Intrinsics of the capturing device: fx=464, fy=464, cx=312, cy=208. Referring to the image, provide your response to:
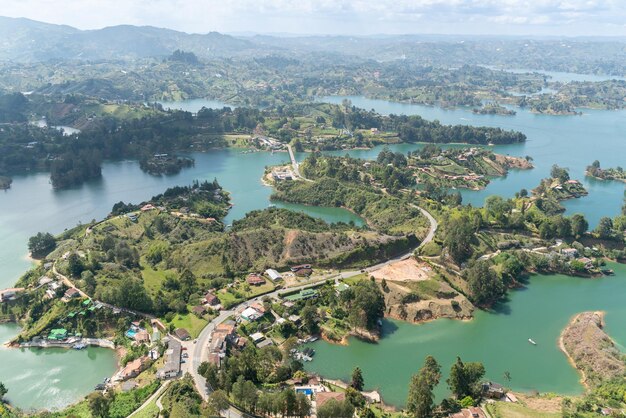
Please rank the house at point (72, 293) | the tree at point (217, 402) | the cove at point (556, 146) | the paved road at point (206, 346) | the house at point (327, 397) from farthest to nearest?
the cove at point (556, 146)
the house at point (72, 293)
the paved road at point (206, 346)
the house at point (327, 397)
the tree at point (217, 402)

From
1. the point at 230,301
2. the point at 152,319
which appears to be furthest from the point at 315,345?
the point at 152,319

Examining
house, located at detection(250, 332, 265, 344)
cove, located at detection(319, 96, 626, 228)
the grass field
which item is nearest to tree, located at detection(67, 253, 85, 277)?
house, located at detection(250, 332, 265, 344)

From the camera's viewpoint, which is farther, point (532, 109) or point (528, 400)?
point (532, 109)

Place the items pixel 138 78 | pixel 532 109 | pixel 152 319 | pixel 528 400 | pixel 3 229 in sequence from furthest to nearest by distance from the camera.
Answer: pixel 138 78
pixel 532 109
pixel 3 229
pixel 152 319
pixel 528 400

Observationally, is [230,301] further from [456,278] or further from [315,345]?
[456,278]

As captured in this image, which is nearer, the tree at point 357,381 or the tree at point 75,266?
the tree at point 357,381

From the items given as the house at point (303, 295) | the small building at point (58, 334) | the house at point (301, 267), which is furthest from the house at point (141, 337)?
the house at point (301, 267)

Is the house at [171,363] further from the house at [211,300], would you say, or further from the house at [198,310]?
the house at [211,300]
